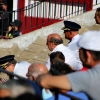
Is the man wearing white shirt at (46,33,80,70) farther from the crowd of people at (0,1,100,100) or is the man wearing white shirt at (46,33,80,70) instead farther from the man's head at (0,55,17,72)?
the crowd of people at (0,1,100,100)

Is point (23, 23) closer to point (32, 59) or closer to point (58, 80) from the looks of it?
point (32, 59)

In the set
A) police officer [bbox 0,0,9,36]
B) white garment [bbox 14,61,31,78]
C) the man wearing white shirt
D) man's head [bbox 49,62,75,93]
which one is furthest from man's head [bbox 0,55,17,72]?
police officer [bbox 0,0,9,36]

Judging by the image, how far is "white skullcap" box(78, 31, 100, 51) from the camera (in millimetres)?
3471

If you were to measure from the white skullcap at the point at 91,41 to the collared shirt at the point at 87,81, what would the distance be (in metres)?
0.16

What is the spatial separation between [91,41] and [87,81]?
1.18 feet

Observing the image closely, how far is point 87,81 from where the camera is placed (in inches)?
133

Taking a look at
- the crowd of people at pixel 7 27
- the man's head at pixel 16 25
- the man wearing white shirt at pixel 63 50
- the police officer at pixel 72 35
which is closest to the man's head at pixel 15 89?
the man wearing white shirt at pixel 63 50

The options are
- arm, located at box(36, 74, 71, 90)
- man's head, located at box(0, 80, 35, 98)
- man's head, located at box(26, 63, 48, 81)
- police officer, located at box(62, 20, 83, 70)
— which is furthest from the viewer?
police officer, located at box(62, 20, 83, 70)

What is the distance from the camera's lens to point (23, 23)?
12.3 meters

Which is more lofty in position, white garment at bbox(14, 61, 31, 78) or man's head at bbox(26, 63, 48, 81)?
man's head at bbox(26, 63, 48, 81)

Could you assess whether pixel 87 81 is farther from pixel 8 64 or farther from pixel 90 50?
pixel 8 64

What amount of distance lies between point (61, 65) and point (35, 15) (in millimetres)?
8331

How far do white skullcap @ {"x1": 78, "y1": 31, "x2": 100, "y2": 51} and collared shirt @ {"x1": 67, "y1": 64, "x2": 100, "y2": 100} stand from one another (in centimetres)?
16

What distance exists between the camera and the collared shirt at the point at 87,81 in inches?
132
